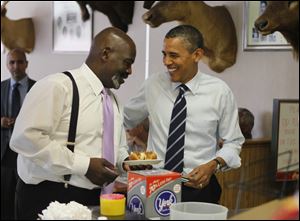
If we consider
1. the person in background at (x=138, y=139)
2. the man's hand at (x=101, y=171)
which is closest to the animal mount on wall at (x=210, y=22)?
the person in background at (x=138, y=139)

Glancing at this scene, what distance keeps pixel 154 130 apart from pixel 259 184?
1.12m

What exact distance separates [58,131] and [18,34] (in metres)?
3.79

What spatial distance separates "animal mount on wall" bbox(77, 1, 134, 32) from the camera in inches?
162

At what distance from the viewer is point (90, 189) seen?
175 centimetres

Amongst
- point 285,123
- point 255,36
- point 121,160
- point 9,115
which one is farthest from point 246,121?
point 9,115

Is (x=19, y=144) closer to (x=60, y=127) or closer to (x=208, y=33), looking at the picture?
(x=60, y=127)

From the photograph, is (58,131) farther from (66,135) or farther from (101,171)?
(101,171)

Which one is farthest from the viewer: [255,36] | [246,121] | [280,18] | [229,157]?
[255,36]

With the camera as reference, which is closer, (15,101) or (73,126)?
(73,126)

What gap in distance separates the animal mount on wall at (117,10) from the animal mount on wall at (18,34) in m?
1.12

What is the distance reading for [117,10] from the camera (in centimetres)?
417

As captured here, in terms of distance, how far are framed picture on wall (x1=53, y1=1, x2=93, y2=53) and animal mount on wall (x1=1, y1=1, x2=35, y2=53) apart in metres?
0.31

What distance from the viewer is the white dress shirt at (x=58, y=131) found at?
1.59 metres

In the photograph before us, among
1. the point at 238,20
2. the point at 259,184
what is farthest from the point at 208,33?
the point at 259,184
